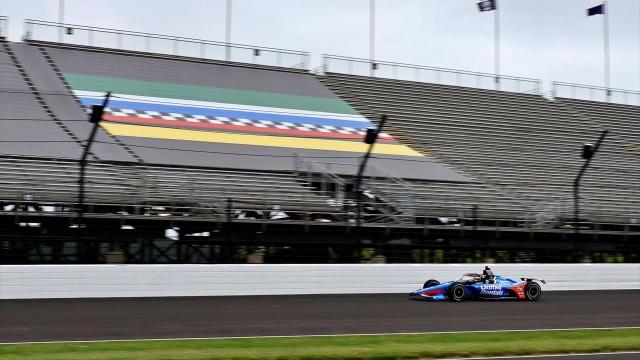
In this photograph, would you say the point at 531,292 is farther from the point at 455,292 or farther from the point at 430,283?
the point at 430,283

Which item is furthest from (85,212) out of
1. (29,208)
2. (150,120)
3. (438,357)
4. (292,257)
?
(438,357)

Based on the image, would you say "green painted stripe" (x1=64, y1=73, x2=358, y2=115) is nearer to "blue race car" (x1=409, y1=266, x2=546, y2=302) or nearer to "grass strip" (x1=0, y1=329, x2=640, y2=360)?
"blue race car" (x1=409, y1=266, x2=546, y2=302)

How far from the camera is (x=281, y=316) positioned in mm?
13312

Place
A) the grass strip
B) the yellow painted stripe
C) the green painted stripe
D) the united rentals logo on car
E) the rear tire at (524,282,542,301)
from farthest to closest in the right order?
the green painted stripe < the yellow painted stripe < the rear tire at (524,282,542,301) < the united rentals logo on car < the grass strip

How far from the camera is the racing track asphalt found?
36.9ft

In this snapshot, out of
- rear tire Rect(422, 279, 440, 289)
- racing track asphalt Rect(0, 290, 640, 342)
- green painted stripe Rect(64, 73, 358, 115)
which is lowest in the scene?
racing track asphalt Rect(0, 290, 640, 342)

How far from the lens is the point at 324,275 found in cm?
1825

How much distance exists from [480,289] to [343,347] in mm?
7803

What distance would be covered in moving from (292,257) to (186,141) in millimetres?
6592

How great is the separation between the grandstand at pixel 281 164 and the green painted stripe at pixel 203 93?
0.09m

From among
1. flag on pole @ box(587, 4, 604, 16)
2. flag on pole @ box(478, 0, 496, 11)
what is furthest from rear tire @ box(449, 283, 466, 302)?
flag on pole @ box(587, 4, 604, 16)

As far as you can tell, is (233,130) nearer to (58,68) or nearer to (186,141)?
(186,141)

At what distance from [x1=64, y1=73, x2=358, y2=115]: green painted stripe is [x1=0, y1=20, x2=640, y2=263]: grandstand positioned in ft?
0.30

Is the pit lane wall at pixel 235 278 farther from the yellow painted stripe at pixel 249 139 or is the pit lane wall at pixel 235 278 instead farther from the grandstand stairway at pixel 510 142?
the yellow painted stripe at pixel 249 139
